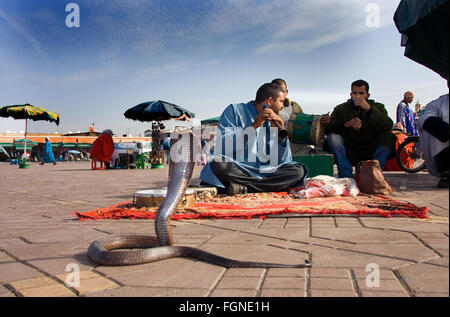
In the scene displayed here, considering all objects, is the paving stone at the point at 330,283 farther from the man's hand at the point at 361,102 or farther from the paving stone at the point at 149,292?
the man's hand at the point at 361,102

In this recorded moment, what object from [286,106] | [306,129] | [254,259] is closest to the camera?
[254,259]

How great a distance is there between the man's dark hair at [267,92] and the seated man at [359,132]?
4.01 feet

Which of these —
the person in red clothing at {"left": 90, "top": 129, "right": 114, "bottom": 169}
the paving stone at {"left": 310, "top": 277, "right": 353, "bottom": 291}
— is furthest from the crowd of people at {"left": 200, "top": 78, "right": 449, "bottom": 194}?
the person in red clothing at {"left": 90, "top": 129, "right": 114, "bottom": 169}

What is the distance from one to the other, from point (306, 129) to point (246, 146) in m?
1.09

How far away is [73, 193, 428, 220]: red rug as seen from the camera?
291 cm

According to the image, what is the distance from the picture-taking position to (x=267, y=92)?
4.37 meters

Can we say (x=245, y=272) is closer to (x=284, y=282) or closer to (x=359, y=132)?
(x=284, y=282)

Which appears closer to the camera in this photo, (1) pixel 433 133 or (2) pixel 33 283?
(2) pixel 33 283

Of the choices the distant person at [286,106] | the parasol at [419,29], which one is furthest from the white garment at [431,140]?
the distant person at [286,106]

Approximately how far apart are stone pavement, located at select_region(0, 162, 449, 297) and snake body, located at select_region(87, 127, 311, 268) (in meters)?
0.04

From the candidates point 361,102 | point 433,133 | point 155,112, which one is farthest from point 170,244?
point 155,112

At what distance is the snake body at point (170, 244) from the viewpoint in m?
1.77

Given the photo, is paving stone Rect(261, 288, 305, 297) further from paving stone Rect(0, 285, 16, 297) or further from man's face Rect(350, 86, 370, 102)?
man's face Rect(350, 86, 370, 102)
